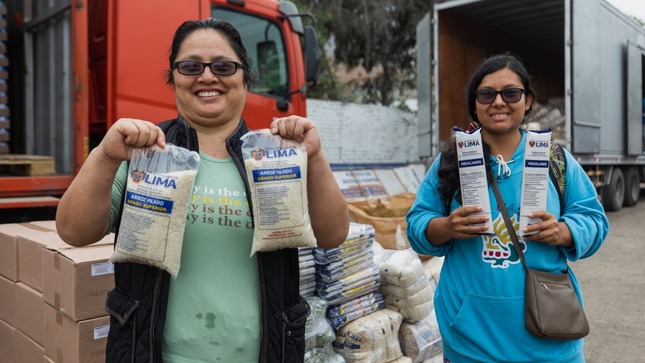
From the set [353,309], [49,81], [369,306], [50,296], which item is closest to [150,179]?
[50,296]

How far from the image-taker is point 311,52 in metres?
4.96

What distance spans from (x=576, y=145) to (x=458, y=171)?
720 cm

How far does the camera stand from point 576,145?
8.30 meters

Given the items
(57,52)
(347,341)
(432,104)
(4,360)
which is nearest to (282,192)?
(347,341)

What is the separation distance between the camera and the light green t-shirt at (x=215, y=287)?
4.87ft

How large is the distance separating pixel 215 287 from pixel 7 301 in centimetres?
240

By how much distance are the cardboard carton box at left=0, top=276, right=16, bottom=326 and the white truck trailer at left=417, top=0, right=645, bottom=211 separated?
6.63 m

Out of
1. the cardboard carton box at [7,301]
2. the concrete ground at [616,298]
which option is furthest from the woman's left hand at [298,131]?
the concrete ground at [616,298]

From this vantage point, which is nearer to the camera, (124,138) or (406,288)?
(124,138)

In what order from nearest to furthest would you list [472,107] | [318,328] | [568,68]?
1. [472,107]
2. [318,328]
3. [568,68]

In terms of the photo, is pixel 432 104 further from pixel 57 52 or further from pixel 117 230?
pixel 117 230

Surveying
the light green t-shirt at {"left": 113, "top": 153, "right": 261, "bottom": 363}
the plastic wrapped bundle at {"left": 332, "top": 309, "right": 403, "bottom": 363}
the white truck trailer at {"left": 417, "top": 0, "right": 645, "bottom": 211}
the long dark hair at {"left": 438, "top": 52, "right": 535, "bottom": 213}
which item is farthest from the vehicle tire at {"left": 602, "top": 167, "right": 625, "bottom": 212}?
the light green t-shirt at {"left": 113, "top": 153, "right": 261, "bottom": 363}

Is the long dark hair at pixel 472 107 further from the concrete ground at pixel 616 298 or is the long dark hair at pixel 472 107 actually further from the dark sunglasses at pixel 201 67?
the concrete ground at pixel 616 298

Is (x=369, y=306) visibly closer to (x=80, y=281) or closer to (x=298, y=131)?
(x=80, y=281)
